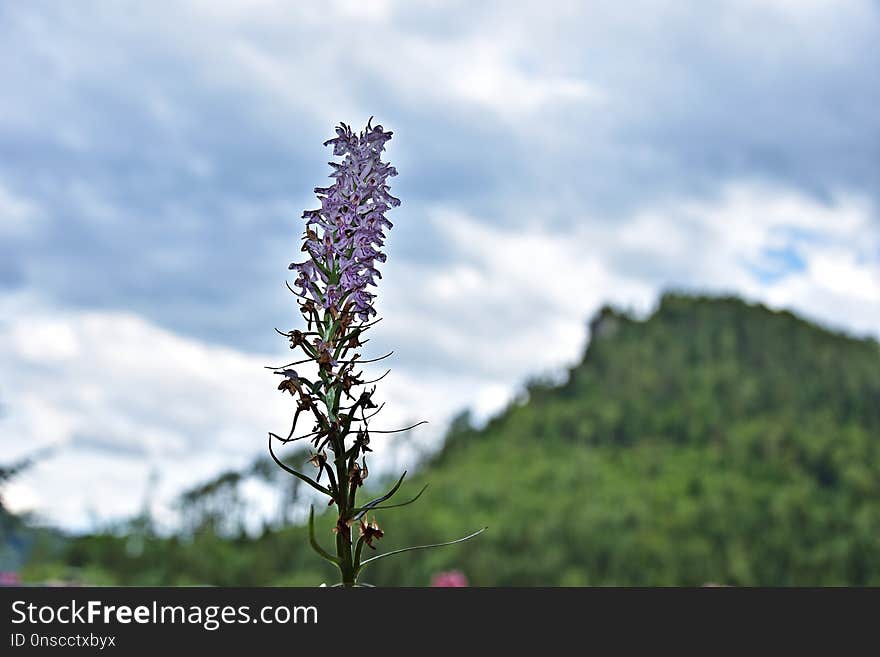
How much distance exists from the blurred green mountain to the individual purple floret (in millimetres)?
16069

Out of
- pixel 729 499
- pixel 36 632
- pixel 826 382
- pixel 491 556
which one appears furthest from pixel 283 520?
pixel 36 632

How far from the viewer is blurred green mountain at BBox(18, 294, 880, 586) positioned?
820 inches

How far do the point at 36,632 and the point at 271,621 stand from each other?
0.30 m

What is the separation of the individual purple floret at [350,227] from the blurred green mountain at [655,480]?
16069mm

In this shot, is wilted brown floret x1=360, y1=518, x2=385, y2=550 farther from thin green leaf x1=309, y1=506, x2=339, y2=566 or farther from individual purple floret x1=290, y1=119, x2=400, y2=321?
individual purple floret x1=290, y1=119, x2=400, y2=321

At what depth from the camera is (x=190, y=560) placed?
20781 mm

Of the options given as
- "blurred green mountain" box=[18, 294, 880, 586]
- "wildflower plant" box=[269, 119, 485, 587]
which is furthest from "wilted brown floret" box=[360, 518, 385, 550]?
"blurred green mountain" box=[18, 294, 880, 586]

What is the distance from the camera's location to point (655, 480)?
25734 millimetres

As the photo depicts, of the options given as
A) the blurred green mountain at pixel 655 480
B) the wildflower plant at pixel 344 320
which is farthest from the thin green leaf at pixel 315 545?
the blurred green mountain at pixel 655 480

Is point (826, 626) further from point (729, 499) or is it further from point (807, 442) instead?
point (807, 442)

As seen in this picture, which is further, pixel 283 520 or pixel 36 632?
pixel 283 520

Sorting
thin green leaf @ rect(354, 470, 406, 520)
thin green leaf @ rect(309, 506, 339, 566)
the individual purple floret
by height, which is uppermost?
the individual purple floret

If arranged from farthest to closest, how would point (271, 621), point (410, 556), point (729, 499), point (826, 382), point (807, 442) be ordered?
point (826, 382) < point (807, 442) < point (729, 499) < point (410, 556) < point (271, 621)

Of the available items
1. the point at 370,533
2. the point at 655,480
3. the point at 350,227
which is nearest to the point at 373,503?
the point at 370,533
